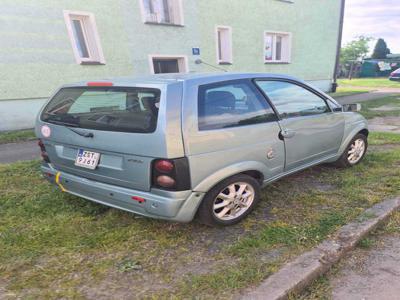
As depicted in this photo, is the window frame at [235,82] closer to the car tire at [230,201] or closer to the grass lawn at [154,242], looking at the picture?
the car tire at [230,201]

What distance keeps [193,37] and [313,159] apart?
27.3ft

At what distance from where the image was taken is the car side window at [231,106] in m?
2.19

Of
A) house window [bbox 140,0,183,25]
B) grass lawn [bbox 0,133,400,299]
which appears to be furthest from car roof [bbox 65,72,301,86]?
house window [bbox 140,0,183,25]

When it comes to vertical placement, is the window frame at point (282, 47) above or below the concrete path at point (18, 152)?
above

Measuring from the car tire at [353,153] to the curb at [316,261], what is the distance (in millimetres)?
1117

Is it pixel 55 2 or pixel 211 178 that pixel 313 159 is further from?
pixel 55 2

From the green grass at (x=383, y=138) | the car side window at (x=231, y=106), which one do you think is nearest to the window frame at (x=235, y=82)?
the car side window at (x=231, y=106)

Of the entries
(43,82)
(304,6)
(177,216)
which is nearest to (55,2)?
(43,82)

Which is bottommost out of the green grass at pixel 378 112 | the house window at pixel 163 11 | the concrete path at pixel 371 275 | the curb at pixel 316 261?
the green grass at pixel 378 112

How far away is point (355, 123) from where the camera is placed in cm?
360

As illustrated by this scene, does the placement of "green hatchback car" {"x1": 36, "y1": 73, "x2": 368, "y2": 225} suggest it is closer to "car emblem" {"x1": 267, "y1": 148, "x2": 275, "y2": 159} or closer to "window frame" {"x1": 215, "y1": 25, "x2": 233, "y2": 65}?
"car emblem" {"x1": 267, "y1": 148, "x2": 275, "y2": 159}

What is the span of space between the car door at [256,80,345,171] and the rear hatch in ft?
4.10

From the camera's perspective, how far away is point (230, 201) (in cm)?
246

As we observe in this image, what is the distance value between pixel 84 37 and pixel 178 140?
7914mm
